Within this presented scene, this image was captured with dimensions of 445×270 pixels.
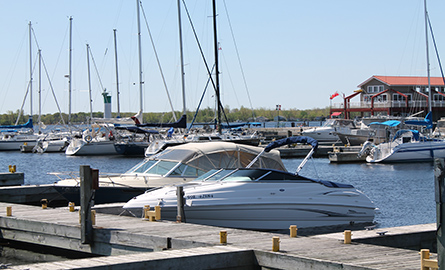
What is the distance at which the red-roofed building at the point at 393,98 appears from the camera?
3209 inches

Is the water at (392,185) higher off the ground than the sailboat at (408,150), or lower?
lower

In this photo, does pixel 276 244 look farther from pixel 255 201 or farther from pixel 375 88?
pixel 375 88

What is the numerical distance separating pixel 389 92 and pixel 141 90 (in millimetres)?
38724

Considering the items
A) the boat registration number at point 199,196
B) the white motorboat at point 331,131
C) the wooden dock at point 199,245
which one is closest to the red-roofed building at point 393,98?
the white motorboat at point 331,131

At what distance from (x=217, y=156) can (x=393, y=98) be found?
67.3 meters

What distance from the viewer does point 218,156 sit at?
20578 mm

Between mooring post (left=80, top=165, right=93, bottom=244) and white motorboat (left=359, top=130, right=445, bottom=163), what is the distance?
35.5 meters

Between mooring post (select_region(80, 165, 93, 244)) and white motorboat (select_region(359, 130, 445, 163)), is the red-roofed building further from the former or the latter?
mooring post (select_region(80, 165, 93, 244))

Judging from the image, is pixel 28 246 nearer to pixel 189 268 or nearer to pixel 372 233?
pixel 189 268

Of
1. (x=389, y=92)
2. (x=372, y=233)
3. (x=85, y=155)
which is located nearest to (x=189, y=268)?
(x=372, y=233)

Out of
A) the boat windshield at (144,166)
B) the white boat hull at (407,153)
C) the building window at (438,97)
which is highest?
the building window at (438,97)

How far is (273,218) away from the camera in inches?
645

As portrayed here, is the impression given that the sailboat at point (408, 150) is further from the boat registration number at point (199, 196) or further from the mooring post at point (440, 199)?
the mooring post at point (440, 199)

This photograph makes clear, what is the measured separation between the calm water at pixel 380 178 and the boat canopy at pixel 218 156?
1.78 metres
